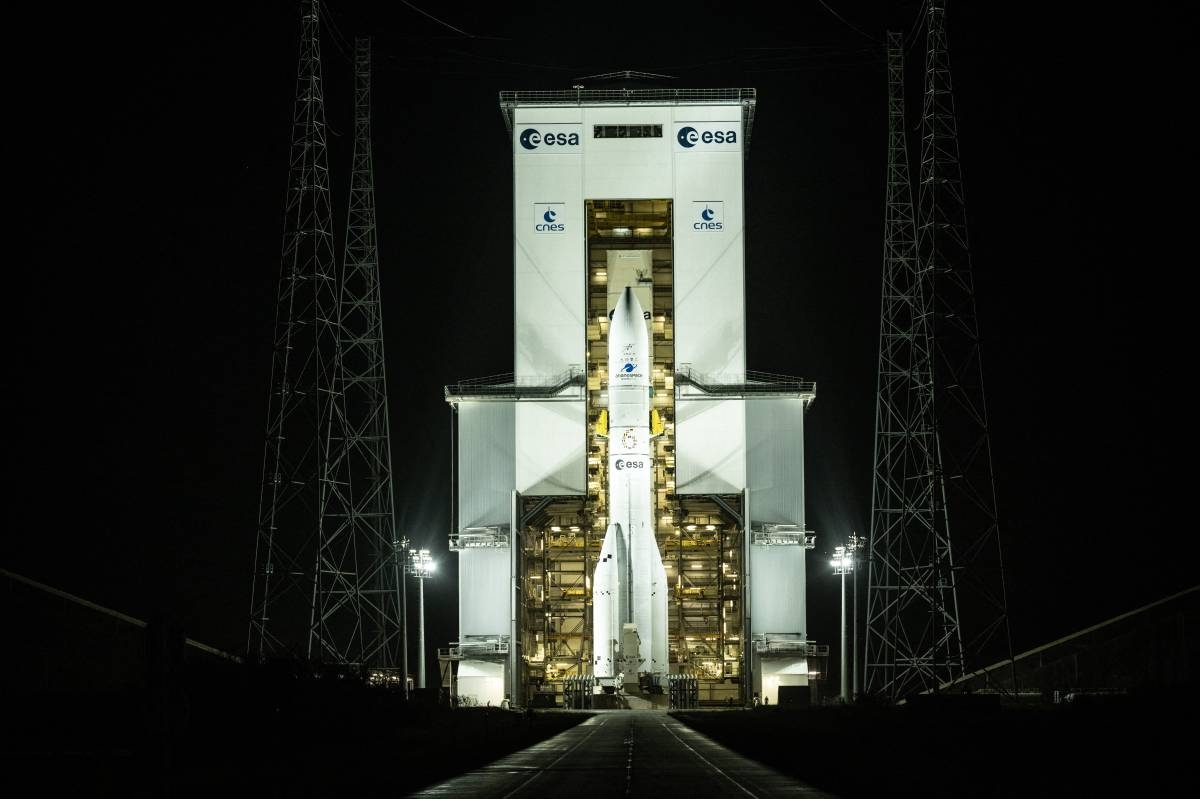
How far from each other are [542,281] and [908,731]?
38710 mm

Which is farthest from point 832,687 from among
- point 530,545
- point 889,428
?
point 889,428

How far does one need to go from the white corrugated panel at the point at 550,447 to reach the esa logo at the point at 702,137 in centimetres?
1355

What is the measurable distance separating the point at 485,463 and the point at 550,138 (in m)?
16.2

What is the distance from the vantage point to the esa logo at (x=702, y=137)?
234 feet

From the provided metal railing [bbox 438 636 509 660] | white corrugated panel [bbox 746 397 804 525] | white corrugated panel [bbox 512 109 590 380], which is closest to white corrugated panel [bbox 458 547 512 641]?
metal railing [bbox 438 636 509 660]

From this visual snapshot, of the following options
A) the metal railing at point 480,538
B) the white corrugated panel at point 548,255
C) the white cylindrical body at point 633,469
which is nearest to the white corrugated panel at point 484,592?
the metal railing at point 480,538

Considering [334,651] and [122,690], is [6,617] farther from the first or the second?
[334,651]

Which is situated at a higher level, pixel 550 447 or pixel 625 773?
pixel 550 447

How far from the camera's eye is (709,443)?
70.5 m

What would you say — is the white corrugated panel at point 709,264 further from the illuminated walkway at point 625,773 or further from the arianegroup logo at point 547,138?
the illuminated walkway at point 625,773

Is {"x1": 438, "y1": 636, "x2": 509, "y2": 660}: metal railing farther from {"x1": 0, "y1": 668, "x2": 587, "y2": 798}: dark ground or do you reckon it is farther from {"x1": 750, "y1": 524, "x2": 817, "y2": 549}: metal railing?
{"x1": 0, "y1": 668, "x2": 587, "y2": 798}: dark ground

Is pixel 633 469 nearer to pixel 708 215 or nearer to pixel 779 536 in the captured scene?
pixel 779 536

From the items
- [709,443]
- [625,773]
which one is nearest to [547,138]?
[709,443]

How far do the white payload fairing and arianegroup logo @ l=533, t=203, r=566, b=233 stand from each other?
22.1ft
